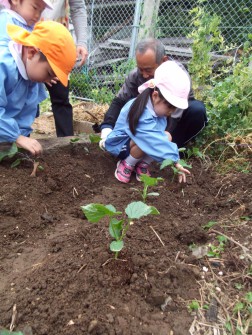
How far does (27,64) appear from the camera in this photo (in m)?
2.10

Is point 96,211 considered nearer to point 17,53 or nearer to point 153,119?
point 153,119

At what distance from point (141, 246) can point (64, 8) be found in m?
2.12

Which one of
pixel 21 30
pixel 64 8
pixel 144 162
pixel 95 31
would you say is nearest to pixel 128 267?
pixel 144 162

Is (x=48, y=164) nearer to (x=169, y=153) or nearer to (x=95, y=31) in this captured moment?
(x=169, y=153)

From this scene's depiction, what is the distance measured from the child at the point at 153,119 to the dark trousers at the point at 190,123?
1.36 ft

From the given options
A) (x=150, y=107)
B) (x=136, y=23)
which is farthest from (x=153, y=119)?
(x=136, y=23)

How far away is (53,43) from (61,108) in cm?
107

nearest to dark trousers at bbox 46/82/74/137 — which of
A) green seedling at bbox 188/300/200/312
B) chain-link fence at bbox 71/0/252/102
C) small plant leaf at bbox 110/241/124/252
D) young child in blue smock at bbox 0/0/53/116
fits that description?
young child in blue smock at bbox 0/0/53/116

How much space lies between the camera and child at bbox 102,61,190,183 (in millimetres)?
2227

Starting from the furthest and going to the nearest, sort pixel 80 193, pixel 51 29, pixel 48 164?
pixel 48 164 → pixel 80 193 → pixel 51 29

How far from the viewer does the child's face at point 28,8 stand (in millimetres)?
2303

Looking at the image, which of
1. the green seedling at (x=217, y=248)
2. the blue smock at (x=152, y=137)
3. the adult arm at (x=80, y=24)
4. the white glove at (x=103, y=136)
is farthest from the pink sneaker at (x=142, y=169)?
the adult arm at (x=80, y=24)

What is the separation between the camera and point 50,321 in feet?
3.85

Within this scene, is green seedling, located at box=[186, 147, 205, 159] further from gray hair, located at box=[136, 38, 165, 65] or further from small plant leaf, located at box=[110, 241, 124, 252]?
small plant leaf, located at box=[110, 241, 124, 252]
